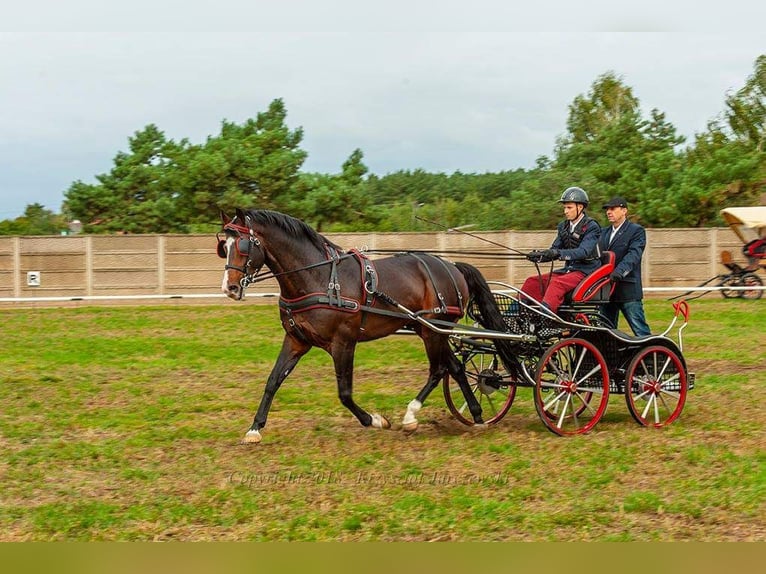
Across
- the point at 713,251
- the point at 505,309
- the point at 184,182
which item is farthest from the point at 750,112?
the point at 505,309

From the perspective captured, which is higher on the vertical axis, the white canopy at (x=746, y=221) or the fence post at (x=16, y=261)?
the white canopy at (x=746, y=221)

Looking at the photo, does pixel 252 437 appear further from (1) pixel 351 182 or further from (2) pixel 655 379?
(1) pixel 351 182

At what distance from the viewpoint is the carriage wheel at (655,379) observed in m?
7.92

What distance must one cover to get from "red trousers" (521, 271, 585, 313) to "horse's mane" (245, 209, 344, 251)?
189 centimetres

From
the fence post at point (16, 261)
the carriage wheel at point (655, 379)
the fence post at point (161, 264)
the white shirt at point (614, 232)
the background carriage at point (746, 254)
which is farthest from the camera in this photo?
the fence post at point (161, 264)

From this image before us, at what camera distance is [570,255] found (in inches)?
311

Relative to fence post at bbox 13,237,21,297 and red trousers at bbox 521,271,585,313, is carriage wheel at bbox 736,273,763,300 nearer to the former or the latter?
red trousers at bbox 521,271,585,313

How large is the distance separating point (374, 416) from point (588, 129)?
34.6 meters

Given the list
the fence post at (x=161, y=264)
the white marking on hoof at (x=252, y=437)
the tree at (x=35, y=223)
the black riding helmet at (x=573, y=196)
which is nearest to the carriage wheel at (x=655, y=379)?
the black riding helmet at (x=573, y=196)

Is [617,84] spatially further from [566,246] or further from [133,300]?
[566,246]

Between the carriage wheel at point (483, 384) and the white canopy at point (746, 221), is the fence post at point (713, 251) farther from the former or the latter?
the carriage wheel at point (483, 384)

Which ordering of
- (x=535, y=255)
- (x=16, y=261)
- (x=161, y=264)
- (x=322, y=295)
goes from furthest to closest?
1. (x=161, y=264)
2. (x=16, y=261)
3. (x=535, y=255)
4. (x=322, y=295)

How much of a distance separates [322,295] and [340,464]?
1.43 metres

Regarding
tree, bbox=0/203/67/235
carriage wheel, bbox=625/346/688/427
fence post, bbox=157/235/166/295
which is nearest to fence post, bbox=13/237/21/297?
fence post, bbox=157/235/166/295
